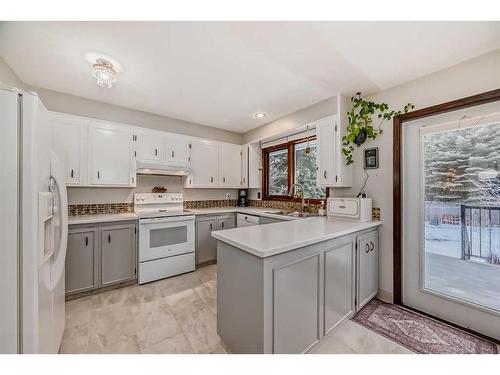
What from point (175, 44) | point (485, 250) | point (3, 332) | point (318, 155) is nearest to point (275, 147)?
point (318, 155)

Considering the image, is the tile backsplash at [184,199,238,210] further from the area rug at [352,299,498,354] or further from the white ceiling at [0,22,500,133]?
the area rug at [352,299,498,354]

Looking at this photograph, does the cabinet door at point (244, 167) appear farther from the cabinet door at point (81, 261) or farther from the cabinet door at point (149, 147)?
the cabinet door at point (81, 261)

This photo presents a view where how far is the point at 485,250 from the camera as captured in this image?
1754mm

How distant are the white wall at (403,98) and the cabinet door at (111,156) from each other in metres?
2.83

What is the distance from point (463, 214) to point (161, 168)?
11.3ft

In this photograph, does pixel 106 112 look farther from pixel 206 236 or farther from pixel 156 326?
A: pixel 156 326

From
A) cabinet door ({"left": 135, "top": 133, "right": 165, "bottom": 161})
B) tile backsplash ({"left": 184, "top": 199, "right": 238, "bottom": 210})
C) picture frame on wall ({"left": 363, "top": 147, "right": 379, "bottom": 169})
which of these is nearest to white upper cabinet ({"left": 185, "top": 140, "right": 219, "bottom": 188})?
tile backsplash ({"left": 184, "top": 199, "right": 238, "bottom": 210})

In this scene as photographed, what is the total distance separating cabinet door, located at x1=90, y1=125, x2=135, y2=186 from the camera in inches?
103

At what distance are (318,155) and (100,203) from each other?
9.81 feet

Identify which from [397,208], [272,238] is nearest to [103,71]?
[272,238]

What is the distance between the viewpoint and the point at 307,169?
10.7ft
